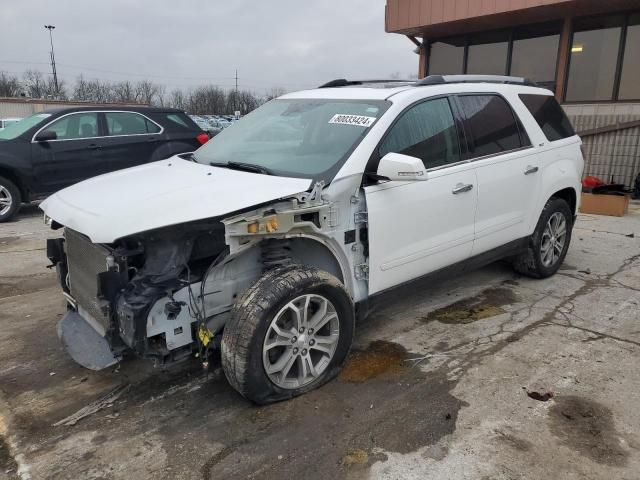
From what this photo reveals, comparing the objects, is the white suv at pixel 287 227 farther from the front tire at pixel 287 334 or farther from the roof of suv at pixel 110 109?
the roof of suv at pixel 110 109

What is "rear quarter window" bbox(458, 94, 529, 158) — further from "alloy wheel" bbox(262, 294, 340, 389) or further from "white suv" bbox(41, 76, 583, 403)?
"alloy wheel" bbox(262, 294, 340, 389)

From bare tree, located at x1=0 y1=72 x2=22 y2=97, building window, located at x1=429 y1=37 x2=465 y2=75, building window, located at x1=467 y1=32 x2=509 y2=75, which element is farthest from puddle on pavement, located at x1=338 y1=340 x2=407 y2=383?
bare tree, located at x1=0 y1=72 x2=22 y2=97

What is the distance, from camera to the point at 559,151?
16.1 ft

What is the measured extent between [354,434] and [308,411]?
12.8 inches

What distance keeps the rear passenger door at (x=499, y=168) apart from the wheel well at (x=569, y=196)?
0.69 metres

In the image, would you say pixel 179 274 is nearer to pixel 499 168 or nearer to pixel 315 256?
pixel 315 256

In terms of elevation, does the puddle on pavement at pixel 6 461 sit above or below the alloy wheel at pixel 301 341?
below

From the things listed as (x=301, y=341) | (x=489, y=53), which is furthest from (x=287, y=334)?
(x=489, y=53)

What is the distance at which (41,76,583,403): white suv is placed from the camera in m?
2.77

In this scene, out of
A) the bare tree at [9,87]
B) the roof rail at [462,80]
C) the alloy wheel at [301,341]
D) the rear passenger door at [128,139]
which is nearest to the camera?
the alloy wheel at [301,341]

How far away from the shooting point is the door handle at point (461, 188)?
3777mm

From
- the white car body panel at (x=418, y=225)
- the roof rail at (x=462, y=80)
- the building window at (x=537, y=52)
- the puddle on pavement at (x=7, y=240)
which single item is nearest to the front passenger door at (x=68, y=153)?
the puddle on pavement at (x=7, y=240)

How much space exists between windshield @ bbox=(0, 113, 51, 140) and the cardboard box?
351 inches

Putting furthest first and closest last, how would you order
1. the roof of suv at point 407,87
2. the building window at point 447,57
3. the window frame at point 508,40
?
the building window at point 447,57 < the window frame at point 508,40 < the roof of suv at point 407,87
